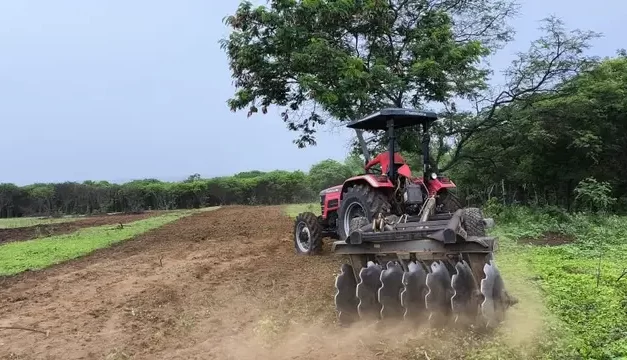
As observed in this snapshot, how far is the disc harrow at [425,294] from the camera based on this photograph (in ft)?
16.0

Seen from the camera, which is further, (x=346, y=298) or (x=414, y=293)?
(x=346, y=298)

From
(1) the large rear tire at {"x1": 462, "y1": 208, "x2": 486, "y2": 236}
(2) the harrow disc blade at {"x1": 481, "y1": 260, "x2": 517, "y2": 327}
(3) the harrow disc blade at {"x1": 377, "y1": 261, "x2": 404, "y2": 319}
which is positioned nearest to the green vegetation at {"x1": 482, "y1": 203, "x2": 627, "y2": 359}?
(2) the harrow disc blade at {"x1": 481, "y1": 260, "x2": 517, "y2": 327}

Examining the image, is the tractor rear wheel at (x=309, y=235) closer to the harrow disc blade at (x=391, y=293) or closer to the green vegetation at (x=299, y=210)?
the harrow disc blade at (x=391, y=293)

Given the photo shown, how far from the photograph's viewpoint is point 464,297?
197 inches

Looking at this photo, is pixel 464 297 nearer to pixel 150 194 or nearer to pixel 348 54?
pixel 348 54

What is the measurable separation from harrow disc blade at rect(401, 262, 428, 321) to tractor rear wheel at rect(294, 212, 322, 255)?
184 inches

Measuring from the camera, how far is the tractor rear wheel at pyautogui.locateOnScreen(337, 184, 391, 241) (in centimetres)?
858

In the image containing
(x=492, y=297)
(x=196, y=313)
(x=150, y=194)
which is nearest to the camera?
(x=492, y=297)

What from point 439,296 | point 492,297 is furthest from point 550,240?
point 492,297

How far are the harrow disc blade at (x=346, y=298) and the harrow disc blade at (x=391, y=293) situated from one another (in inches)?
16.1

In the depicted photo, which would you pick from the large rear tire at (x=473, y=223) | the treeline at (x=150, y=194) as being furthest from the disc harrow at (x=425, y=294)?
the treeline at (x=150, y=194)

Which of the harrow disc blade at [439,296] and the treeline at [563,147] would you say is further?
the treeline at [563,147]

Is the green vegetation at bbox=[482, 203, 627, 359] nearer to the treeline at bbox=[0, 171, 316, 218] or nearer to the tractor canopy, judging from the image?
the tractor canopy

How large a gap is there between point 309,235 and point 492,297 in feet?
18.0
